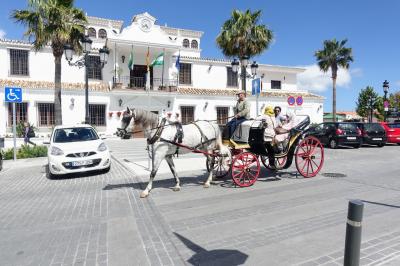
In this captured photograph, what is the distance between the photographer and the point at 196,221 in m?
5.23

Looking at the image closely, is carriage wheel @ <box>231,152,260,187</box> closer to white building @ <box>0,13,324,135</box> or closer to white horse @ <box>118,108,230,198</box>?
white horse @ <box>118,108,230,198</box>

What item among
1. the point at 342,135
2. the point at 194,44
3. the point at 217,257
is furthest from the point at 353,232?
the point at 194,44

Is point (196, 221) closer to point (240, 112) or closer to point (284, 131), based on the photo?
point (240, 112)

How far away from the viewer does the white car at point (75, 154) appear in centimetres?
930

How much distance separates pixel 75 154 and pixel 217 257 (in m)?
7.17

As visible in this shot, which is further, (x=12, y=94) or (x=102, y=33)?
(x=102, y=33)

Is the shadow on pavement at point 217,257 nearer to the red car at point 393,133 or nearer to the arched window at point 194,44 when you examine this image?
the red car at point 393,133

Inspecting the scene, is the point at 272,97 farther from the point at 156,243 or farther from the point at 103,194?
the point at 156,243

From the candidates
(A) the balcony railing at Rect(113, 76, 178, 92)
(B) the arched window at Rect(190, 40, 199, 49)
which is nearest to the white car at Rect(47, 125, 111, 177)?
(A) the balcony railing at Rect(113, 76, 178, 92)

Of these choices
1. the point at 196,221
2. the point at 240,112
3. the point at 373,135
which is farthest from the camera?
the point at 373,135

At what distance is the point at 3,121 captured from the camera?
21344 millimetres

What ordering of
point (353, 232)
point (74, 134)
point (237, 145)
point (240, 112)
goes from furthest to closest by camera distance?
point (74, 134) → point (240, 112) → point (237, 145) → point (353, 232)

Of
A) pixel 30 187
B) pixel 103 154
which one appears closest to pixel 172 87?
Answer: pixel 103 154

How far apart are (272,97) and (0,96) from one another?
24077mm
